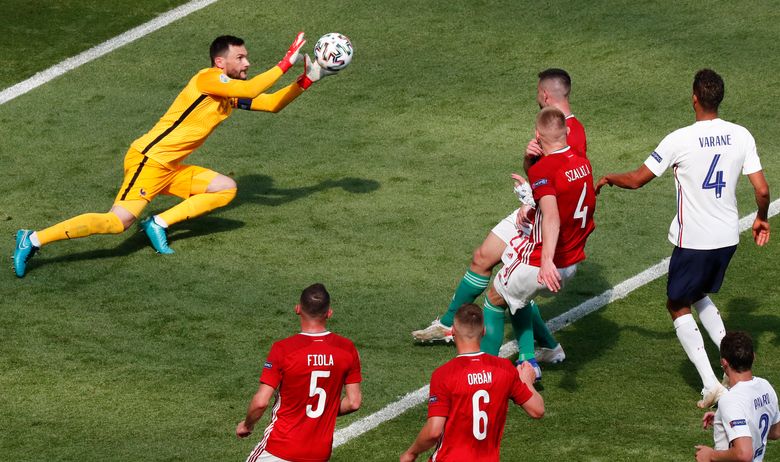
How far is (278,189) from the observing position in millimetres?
13953

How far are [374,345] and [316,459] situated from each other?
10.5ft

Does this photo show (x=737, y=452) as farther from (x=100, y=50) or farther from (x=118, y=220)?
(x=100, y=50)

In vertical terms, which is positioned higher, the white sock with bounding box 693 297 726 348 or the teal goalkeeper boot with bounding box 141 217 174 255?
the teal goalkeeper boot with bounding box 141 217 174 255

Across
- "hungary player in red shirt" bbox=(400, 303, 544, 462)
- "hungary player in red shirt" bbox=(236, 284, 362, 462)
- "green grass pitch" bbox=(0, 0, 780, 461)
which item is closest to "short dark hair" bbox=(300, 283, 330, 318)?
"hungary player in red shirt" bbox=(236, 284, 362, 462)

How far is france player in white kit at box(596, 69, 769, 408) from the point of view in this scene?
911 centimetres

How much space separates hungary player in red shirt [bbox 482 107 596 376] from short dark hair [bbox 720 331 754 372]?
157 centimetres

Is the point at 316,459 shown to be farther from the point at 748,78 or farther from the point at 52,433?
the point at 748,78

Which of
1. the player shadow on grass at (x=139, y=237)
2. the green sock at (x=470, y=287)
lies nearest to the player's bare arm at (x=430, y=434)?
the green sock at (x=470, y=287)

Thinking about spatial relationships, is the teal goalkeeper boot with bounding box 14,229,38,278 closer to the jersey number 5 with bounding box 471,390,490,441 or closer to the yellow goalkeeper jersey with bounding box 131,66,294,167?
the yellow goalkeeper jersey with bounding box 131,66,294,167

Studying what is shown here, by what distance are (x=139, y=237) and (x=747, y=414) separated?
24.5ft

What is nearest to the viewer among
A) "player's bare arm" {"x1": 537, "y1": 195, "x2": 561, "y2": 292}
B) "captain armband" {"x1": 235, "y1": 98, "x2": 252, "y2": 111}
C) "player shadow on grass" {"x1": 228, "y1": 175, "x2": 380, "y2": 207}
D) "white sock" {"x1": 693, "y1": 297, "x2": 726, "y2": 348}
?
"player's bare arm" {"x1": 537, "y1": 195, "x2": 561, "y2": 292}

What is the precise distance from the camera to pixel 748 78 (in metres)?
16.3

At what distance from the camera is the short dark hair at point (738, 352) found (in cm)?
721

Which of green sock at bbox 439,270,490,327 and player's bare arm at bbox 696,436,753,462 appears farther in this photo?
green sock at bbox 439,270,490,327
